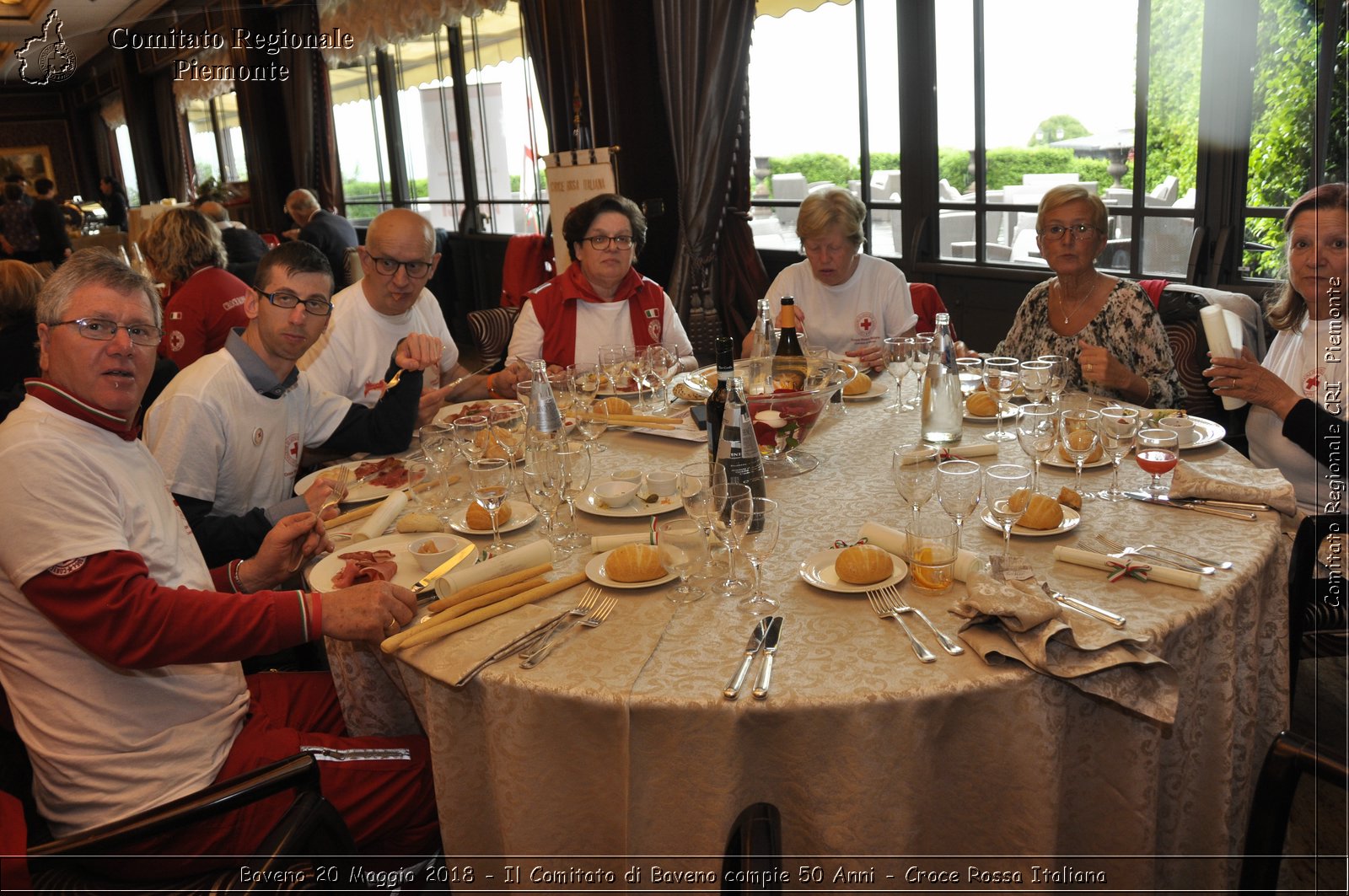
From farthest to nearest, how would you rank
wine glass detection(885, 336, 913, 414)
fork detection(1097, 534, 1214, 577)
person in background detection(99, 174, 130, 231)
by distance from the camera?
person in background detection(99, 174, 130, 231)
wine glass detection(885, 336, 913, 414)
fork detection(1097, 534, 1214, 577)

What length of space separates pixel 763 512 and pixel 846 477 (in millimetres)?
578

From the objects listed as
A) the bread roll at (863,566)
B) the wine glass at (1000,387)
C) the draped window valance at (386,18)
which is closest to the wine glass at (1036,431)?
the wine glass at (1000,387)

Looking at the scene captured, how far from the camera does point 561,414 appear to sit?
2668 millimetres

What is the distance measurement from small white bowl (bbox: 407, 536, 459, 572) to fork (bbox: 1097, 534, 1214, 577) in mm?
1171

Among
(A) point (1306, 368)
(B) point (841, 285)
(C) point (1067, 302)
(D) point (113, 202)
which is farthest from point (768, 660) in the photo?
(D) point (113, 202)

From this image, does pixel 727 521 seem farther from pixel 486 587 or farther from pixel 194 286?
pixel 194 286

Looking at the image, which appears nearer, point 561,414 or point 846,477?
point 846,477

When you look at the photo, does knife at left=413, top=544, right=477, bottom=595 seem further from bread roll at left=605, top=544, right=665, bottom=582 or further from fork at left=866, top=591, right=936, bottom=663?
fork at left=866, top=591, right=936, bottom=663

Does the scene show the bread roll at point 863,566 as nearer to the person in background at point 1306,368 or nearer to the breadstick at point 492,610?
the breadstick at point 492,610

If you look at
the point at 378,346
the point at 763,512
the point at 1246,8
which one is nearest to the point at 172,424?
the point at 378,346

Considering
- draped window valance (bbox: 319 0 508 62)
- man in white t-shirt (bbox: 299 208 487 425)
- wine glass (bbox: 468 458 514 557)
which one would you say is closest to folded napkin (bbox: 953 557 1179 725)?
wine glass (bbox: 468 458 514 557)

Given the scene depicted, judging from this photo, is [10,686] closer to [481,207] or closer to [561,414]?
[561,414]

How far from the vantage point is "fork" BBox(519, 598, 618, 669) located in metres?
1.37

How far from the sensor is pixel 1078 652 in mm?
1282
